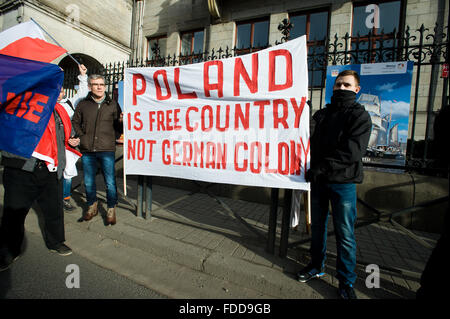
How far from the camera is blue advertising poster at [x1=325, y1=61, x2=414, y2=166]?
3977mm

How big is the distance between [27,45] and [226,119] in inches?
85.5

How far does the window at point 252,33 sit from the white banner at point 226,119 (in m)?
7.14

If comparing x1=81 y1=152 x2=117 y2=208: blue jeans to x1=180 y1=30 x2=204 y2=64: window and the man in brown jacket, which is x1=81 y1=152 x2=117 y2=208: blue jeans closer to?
the man in brown jacket

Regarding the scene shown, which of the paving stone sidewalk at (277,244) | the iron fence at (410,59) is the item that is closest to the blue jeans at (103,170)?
the paving stone sidewalk at (277,244)

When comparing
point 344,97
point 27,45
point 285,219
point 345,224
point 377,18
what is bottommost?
point 285,219

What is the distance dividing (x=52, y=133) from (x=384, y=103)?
217 inches

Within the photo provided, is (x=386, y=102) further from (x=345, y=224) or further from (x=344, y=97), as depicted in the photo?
(x=345, y=224)

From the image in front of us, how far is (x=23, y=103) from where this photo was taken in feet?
6.79

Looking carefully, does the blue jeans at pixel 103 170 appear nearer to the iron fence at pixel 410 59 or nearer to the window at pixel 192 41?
the iron fence at pixel 410 59

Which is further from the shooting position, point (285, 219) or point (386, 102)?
point (386, 102)

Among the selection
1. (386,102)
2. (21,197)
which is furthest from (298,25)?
(21,197)

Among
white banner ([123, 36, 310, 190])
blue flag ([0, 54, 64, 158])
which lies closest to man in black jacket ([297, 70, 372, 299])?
white banner ([123, 36, 310, 190])

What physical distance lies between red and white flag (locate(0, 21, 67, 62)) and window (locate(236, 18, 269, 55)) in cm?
773
